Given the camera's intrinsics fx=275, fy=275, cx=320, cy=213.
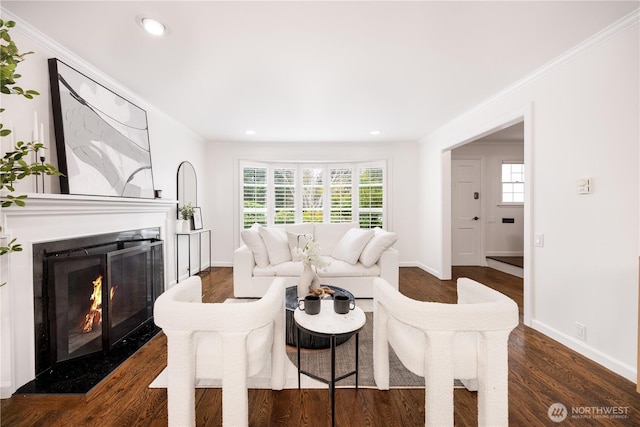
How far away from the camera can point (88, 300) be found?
2.26 meters

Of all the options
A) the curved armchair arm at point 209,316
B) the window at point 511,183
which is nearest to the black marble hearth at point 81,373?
the curved armchair arm at point 209,316

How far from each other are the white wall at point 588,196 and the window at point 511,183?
306 cm

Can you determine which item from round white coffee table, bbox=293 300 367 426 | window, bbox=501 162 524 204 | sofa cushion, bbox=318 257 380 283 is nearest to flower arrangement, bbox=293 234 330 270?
round white coffee table, bbox=293 300 367 426

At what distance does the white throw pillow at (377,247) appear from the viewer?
3412mm

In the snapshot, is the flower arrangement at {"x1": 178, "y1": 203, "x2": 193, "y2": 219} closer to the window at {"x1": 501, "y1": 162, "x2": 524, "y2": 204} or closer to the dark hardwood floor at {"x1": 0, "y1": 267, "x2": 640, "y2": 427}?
the dark hardwood floor at {"x1": 0, "y1": 267, "x2": 640, "y2": 427}

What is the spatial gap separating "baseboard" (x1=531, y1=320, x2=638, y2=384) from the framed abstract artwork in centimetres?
418

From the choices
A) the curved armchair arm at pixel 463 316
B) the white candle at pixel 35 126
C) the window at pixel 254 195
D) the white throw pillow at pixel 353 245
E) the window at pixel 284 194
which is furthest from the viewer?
the window at pixel 284 194

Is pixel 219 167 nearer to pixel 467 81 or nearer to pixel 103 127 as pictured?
pixel 103 127

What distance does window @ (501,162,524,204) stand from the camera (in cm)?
550

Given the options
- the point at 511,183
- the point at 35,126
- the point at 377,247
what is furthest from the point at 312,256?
the point at 511,183

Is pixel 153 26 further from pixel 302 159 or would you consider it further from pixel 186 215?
pixel 302 159

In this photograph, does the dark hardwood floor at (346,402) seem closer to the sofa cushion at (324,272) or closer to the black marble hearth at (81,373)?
the black marble hearth at (81,373)

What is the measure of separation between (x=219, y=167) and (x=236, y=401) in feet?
15.2

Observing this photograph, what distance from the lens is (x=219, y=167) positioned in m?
5.31
